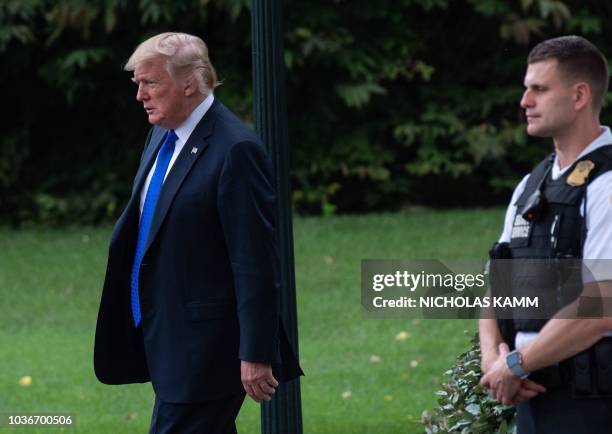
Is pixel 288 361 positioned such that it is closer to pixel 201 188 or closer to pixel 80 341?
pixel 201 188

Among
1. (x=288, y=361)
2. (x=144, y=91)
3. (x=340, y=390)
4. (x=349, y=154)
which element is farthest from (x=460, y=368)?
(x=349, y=154)

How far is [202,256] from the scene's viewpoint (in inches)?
163

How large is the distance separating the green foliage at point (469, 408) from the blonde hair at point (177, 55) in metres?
1.56

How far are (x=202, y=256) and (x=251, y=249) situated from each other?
0.58 ft

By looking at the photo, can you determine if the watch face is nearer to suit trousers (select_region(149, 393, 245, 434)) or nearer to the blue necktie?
suit trousers (select_region(149, 393, 245, 434))

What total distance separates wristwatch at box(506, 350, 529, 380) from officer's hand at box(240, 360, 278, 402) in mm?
950

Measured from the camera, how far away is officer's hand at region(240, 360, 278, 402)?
160 inches

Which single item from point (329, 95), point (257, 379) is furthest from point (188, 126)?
point (329, 95)

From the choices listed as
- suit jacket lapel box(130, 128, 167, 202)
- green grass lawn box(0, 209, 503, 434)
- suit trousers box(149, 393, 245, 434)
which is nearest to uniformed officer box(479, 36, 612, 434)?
suit trousers box(149, 393, 245, 434)

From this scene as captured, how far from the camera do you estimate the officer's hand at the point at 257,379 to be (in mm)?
4066

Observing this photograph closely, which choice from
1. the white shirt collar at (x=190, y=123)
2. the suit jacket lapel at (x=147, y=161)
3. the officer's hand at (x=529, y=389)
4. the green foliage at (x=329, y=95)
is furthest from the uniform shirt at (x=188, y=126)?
the green foliage at (x=329, y=95)

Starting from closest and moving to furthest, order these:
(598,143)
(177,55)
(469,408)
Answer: (598,143) < (177,55) < (469,408)

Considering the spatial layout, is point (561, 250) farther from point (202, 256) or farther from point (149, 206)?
point (149, 206)

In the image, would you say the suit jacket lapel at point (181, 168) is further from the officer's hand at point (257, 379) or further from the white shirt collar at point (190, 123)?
the officer's hand at point (257, 379)
